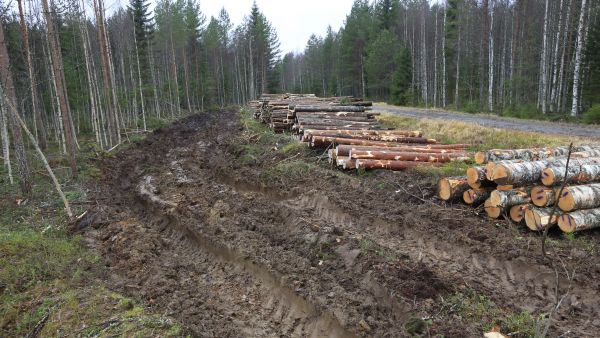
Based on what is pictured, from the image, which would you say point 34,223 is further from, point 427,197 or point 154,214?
point 427,197

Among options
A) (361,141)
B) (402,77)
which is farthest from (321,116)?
(402,77)

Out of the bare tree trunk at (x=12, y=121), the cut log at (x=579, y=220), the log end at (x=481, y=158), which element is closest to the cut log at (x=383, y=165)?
the log end at (x=481, y=158)

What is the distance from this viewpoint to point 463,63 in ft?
122

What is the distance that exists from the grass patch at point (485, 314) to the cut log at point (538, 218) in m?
1.98

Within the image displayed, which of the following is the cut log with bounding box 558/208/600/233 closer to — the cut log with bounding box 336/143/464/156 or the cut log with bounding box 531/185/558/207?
the cut log with bounding box 531/185/558/207

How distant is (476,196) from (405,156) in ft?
9.50

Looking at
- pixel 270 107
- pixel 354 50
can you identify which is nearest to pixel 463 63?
pixel 354 50

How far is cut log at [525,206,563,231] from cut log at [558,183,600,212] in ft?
0.55

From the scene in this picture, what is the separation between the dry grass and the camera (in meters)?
10.9

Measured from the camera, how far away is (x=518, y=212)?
6.21m

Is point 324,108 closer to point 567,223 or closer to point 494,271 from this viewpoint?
point 567,223

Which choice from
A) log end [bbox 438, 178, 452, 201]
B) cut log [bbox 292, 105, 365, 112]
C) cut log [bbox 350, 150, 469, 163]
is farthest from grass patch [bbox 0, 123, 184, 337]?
cut log [bbox 292, 105, 365, 112]

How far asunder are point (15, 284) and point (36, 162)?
11.9 meters

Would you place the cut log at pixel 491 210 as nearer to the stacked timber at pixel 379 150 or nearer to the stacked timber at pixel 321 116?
the stacked timber at pixel 379 150
